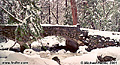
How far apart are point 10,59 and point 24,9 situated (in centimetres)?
163

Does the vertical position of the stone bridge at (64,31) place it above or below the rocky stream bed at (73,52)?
above

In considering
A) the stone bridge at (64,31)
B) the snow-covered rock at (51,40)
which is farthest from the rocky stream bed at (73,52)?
the stone bridge at (64,31)

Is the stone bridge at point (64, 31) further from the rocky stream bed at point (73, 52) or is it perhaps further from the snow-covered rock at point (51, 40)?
the snow-covered rock at point (51, 40)

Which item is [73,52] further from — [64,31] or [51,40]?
[64,31]

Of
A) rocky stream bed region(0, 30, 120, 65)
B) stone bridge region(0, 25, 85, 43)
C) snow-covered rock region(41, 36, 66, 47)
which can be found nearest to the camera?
rocky stream bed region(0, 30, 120, 65)

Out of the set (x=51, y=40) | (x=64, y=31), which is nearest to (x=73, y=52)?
(x=51, y=40)

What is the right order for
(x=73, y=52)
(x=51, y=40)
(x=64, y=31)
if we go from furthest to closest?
(x=51, y=40) < (x=73, y=52) < (x=64, y=31)

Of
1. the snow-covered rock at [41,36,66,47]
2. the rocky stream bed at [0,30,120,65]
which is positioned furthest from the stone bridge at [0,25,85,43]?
the snow-covered rock at [41,36,66,47]

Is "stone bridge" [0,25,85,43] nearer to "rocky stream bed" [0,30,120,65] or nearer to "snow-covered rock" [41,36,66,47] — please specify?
"rocky stream bed" [0,30,120,65]

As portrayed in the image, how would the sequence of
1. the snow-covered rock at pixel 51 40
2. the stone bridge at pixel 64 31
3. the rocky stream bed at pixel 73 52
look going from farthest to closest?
the snow-covered rock at pixel 51 40, the stone bridge at pixel 64 31, the rocky stream bed at pixel 73 52

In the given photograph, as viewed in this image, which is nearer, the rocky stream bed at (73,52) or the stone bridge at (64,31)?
the rocky stream bed at (73,52)

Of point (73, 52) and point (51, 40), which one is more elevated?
point (51, 40)

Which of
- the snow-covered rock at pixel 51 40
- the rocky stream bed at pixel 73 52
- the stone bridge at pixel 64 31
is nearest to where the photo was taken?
the rocky stream bed at pixel 73 52

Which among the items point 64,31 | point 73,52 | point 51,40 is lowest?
point 73,52
